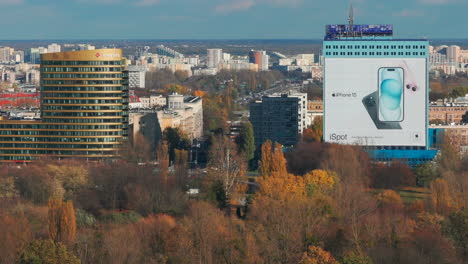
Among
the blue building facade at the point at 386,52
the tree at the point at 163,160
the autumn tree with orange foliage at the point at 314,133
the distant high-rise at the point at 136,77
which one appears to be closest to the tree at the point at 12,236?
the tree at the point at 163,160

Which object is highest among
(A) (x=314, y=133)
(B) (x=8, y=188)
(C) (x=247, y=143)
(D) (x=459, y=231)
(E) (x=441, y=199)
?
(A) (x=314, y=133)

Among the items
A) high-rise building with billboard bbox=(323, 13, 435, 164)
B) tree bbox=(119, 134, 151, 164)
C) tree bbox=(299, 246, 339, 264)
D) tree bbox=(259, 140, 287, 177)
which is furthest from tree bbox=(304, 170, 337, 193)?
high-rise building with billboard bbox=(323, 13, 435, 164)

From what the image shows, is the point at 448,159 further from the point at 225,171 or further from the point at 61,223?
the point at 61,223

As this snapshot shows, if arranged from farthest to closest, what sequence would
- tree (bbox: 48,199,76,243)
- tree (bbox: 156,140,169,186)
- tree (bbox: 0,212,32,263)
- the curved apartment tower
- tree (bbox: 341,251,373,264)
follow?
the curved apartment tower → tree (bbox: 156,140,169,186) → tree (bbox: 48,199,76,243) → tree (bbox: 0,212,32,263) → tree (bbox: 341,251,373,264)

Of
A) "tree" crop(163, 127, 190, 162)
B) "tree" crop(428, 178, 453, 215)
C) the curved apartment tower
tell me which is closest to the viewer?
"tree" crop(428, 178, 453, 215)

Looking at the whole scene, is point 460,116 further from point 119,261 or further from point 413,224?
point 119,261

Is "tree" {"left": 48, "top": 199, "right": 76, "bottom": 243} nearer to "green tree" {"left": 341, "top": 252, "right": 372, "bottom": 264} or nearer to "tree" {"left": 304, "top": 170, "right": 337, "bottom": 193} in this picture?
"green tree" {"left": 341, "top": 252, "right": 372, "bottom": 264}

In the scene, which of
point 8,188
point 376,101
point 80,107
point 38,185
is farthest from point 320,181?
point 376,101

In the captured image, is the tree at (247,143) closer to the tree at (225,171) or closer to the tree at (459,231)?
the tree at (225,171)
